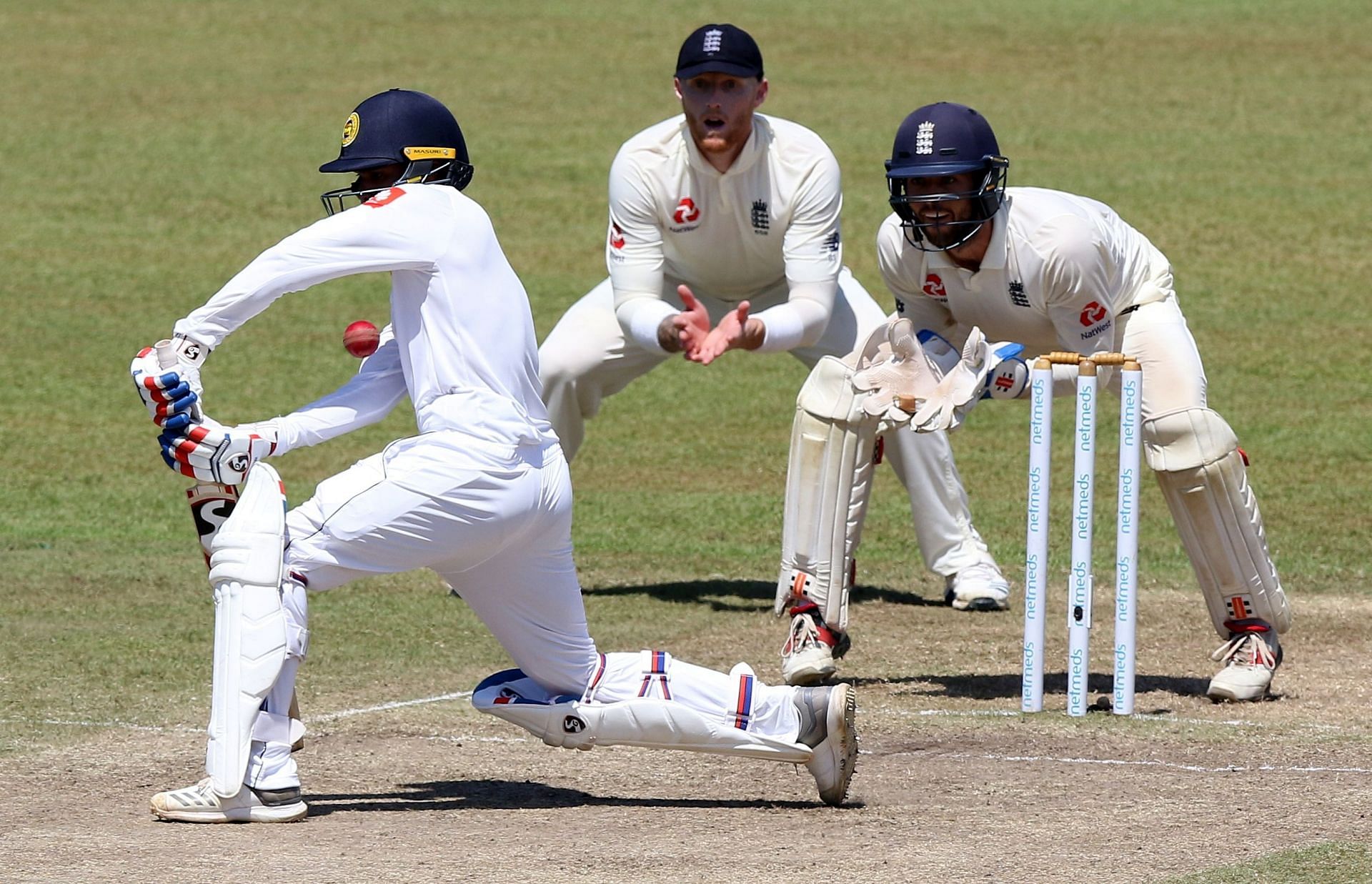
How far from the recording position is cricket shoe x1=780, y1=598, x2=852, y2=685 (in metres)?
6.96

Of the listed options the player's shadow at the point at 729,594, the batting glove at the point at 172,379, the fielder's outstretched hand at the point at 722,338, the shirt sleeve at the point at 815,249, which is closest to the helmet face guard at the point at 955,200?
the fielder's outstretched hand at the point at 722,338

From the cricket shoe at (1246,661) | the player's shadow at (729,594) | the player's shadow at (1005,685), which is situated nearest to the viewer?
the cricket shoe at (1246,661)

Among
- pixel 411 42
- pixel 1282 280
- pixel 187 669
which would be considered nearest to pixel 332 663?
pixel 187 669

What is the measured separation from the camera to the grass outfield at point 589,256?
8.52 meters

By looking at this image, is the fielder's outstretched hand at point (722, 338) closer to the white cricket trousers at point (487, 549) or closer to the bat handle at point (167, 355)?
the white cricket trousers at point (487, 549)

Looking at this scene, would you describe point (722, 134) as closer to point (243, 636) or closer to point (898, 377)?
point (898, 377)

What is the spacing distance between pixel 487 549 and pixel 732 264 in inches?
137

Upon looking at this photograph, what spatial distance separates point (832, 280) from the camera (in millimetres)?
8125

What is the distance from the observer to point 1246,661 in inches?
278

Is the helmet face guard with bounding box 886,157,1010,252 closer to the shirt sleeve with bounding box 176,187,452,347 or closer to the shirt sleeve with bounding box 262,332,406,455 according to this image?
the shirt sleeve with bounding box 262,332,406,455

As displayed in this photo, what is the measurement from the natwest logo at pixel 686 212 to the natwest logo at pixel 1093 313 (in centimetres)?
195

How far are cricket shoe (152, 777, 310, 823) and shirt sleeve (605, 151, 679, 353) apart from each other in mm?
3301

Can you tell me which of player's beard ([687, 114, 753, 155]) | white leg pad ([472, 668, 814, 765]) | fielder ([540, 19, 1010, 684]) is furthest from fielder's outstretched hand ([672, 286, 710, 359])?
white leg pad ([472, 668, 814, 765])

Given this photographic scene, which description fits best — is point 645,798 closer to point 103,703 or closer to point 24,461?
point 103,703
